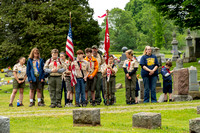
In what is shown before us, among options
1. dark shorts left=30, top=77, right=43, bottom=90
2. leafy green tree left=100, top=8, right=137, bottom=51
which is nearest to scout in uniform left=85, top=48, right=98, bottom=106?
dark shorts left=30, top=77, right=43, bottom=90

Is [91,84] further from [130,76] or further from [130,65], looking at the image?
[130,65]

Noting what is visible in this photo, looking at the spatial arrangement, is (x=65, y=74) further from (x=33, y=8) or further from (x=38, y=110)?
(x=33, y=8)

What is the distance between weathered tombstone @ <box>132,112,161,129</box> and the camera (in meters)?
8.66

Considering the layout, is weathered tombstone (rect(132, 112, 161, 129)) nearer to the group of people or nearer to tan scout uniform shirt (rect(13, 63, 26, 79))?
the group of people

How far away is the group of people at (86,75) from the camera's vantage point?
568 inches

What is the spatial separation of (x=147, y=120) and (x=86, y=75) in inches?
241

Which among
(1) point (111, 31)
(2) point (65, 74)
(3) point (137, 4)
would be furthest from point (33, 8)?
(3) point (137, 4)

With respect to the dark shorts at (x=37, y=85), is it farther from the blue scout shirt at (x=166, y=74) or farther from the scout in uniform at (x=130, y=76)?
the blue scout shirt at (x=166, y=74)

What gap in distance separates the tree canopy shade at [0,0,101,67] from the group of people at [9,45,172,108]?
20.7m

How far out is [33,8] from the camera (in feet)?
127

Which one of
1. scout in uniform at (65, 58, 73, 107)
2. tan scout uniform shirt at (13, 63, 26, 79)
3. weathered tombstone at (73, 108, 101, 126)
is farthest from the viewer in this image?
tan scout uniform shirt at (13, 63, 26, 79)

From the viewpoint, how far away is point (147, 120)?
868 centimetres

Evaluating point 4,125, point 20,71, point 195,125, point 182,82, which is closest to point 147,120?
point 195,125

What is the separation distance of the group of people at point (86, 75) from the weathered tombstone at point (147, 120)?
5540mm
